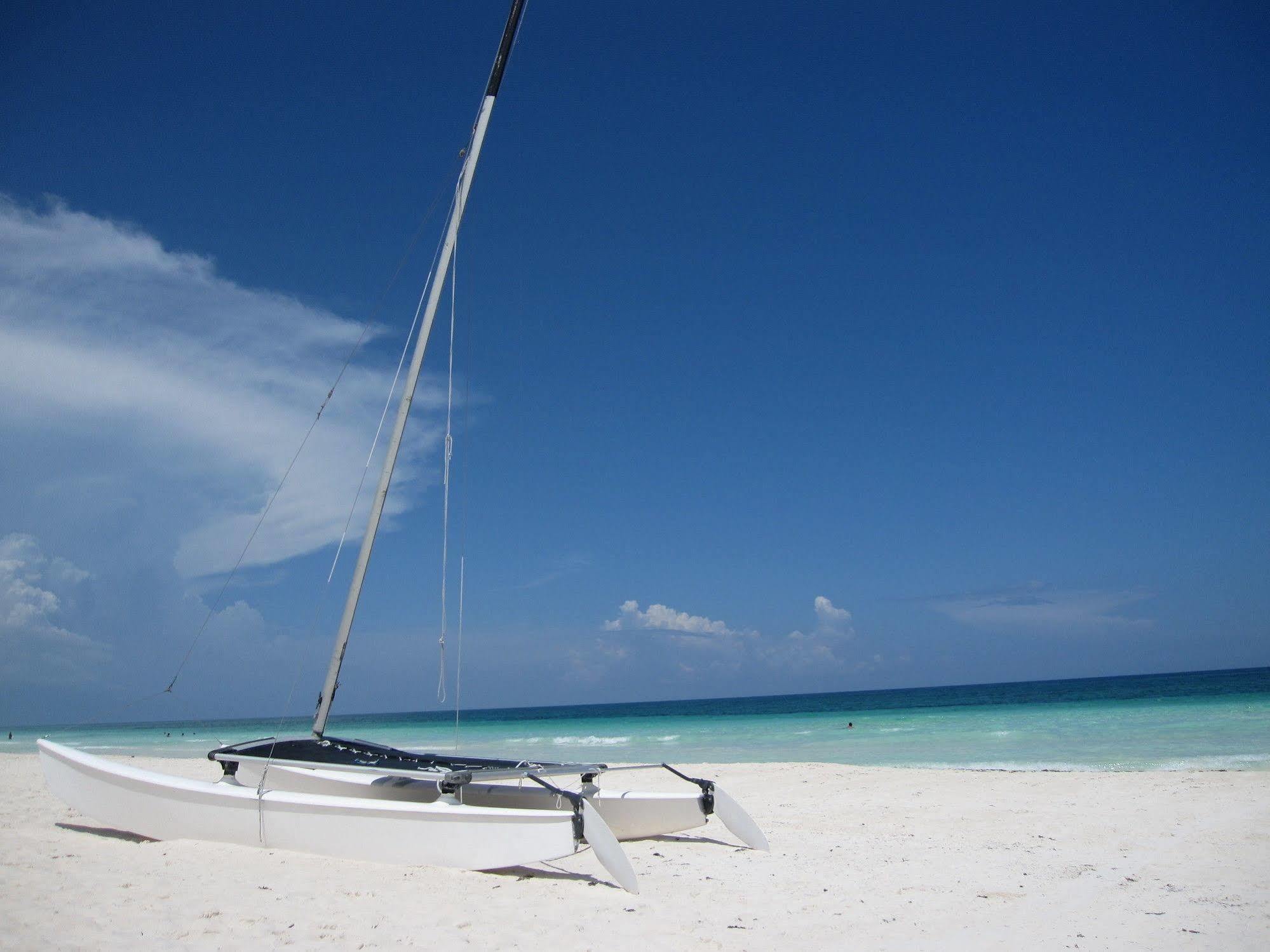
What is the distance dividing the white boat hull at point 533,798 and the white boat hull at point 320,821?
2.83ft

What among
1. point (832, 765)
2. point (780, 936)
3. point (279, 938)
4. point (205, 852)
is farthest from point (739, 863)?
point (832, 765)

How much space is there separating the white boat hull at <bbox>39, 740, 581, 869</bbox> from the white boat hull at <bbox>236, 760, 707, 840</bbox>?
2.83 feet

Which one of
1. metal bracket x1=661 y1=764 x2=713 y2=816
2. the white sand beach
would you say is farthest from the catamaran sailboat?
the white sand beach

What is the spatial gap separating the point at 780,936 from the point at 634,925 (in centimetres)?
95

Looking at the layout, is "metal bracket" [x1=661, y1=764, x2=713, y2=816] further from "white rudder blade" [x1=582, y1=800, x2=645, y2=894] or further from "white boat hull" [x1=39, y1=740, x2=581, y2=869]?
"white boat hull" [x1=39, y1=740, x2=581, y2=869]

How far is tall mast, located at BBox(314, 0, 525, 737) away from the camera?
9.19 metres

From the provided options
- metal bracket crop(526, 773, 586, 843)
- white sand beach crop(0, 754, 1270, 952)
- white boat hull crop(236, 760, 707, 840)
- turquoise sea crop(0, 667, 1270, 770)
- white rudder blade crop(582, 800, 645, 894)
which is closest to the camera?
white sand beach crop(0, 754, 1270, 952)

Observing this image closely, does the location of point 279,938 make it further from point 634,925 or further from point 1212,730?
point 1212,730

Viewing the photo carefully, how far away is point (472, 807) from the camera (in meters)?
6.71

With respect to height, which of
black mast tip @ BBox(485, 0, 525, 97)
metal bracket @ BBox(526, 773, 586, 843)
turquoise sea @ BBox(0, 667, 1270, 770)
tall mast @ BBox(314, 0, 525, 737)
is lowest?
turquoise sea @ BBox(0, 667, 1270, 770)

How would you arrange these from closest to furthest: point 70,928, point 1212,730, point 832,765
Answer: point 70,928 < point 832,765 < point 1212,730

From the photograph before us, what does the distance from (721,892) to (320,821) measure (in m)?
3.40

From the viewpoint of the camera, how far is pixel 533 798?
7.87 meters

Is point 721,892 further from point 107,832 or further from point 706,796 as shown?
point 107,832
